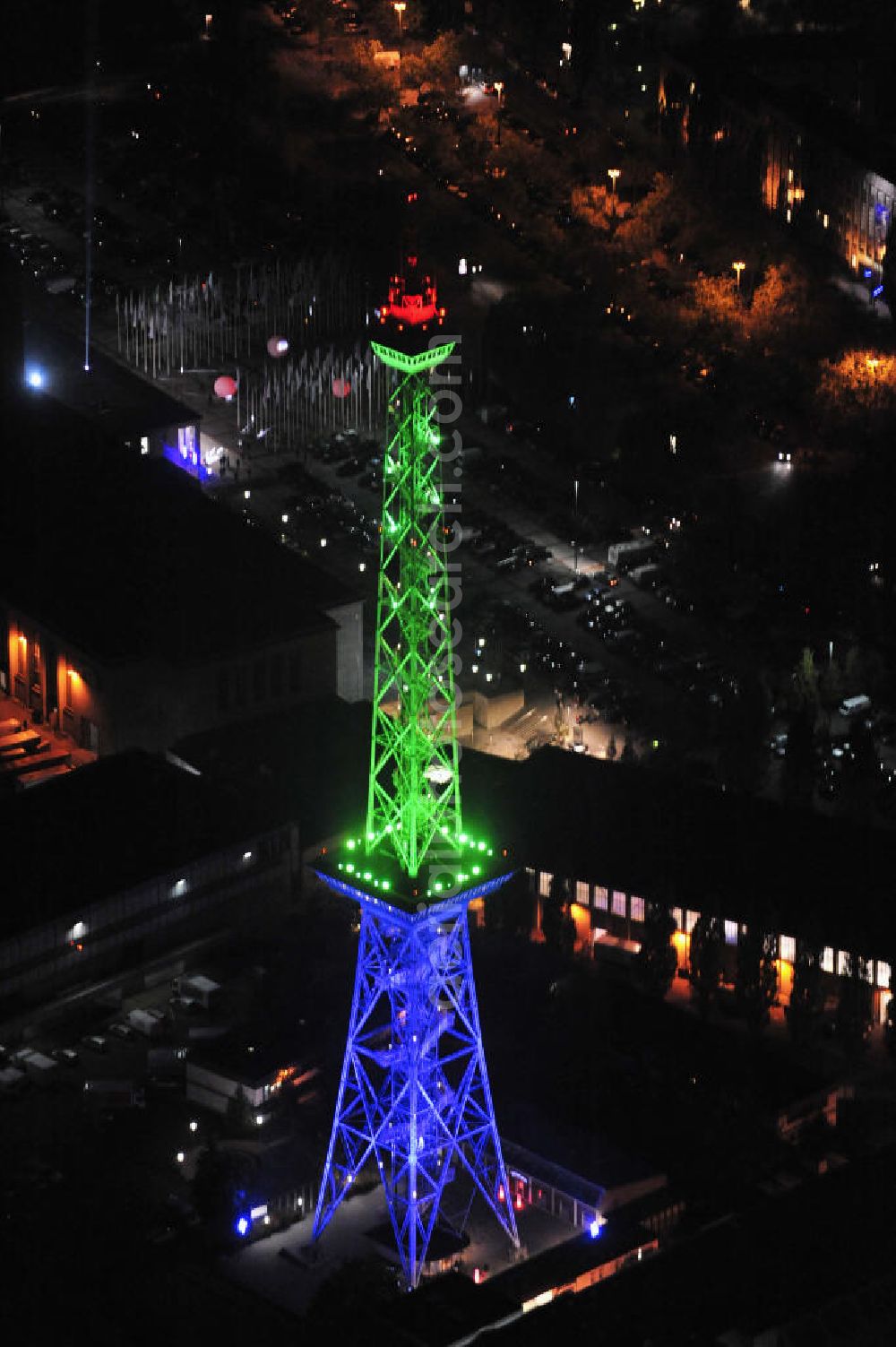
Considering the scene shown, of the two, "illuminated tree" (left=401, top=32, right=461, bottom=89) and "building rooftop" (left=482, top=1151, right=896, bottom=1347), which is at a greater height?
"building rooftop" (left=482, top=1151, right=896, bottom=1347)

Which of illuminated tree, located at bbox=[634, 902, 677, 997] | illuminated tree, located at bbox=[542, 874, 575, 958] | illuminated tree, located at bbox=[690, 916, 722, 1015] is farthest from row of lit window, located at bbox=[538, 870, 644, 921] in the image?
illuminated tree, located at bbox=[690, 916, 722, 1015]

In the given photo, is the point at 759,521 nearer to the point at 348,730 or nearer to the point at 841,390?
the point at 841,390

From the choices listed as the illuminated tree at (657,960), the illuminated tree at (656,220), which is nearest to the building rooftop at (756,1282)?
the illuminated tree at (657,960)

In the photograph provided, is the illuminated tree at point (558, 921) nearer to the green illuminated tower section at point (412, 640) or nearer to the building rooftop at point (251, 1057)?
the building rooftop at point (251, 1057)

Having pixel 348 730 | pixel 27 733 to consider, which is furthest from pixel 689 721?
pixel 27 733

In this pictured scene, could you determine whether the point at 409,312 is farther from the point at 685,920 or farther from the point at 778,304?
the point at 778,304

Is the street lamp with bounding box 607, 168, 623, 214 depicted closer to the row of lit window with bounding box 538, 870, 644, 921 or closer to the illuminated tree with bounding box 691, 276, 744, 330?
the illuminated tree with bounding box 691, 276, 744, 330
